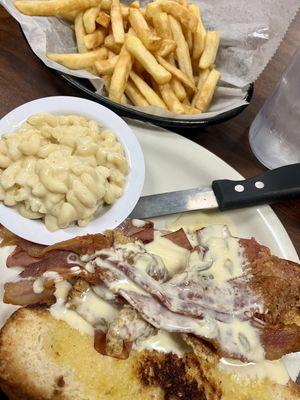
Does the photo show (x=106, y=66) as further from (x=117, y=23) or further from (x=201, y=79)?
(x=201, y=79)

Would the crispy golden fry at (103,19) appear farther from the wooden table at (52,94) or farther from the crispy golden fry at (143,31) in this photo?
the wooden table at (52,94)

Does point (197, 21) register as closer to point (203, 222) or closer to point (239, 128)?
point (239, 128)

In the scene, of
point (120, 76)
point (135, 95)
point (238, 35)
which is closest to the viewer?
point (120, 76)

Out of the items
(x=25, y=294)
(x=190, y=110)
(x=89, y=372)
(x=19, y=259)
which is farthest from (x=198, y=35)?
(x=89, y=372)

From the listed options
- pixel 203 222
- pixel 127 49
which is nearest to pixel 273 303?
pixel 203 222

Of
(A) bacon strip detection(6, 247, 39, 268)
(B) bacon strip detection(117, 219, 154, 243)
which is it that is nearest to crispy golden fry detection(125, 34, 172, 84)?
(B) bacon strip detection(117, 219, 154, 243)

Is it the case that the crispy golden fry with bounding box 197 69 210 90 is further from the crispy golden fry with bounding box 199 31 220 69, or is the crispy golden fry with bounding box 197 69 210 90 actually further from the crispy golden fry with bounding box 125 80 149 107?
the crispy golden fry with bounding box 125 80 149 107
